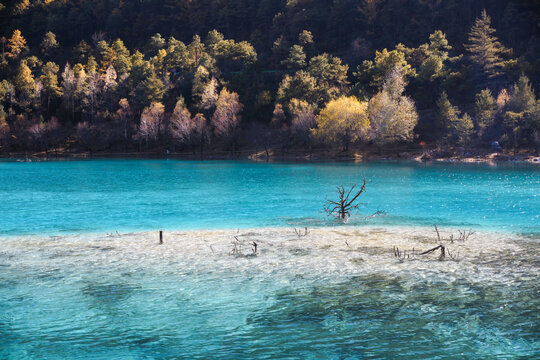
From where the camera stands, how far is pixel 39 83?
149 meters

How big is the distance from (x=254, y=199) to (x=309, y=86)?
73803mm

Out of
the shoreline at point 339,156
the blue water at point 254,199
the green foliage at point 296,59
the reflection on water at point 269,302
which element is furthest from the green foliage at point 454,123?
the reflection on water at point 269,302

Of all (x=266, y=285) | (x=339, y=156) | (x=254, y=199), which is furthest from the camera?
(x=339, y=156)

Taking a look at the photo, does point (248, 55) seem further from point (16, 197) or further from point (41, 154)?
point (16, 197)

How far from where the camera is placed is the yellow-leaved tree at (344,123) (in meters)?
97.8

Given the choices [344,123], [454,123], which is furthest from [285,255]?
[454,123]

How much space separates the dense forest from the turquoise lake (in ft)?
210

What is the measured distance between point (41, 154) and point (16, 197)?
314 ft

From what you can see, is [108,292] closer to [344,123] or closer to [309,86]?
[344,123]

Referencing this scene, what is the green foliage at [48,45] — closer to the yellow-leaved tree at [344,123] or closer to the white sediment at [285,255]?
the yellow-leaved tree at [344,123]

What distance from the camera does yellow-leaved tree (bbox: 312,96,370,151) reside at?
9781cm

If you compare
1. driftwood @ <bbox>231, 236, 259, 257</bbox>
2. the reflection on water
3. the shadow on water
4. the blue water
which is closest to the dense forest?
the blue water

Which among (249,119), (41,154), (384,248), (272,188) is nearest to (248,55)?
(249,119)

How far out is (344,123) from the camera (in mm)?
97625
